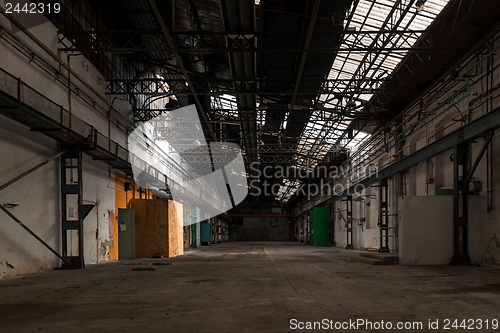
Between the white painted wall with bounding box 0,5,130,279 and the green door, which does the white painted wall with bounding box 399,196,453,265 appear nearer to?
the white painted wall with bounding box 0,5,130,279

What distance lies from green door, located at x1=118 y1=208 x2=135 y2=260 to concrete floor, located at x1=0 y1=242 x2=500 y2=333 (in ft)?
27.6

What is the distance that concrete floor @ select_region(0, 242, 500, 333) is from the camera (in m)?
5.52

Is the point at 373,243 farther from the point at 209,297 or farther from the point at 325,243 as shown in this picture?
the point at 209,297

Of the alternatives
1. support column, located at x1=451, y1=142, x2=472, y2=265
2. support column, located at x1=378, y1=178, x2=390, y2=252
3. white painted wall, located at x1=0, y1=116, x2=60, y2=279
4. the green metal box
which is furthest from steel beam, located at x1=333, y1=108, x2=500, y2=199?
the green metal box

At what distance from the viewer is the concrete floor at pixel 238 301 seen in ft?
18.1

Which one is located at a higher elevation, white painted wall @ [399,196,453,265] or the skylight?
the skylight

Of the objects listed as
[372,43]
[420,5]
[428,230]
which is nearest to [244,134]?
[372,43]

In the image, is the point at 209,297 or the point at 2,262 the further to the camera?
the point at 2,262

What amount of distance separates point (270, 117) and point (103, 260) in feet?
36.1

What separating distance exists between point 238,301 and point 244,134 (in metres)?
19.5

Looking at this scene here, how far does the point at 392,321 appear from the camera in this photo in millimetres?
5422

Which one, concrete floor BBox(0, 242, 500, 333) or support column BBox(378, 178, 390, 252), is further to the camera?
support column BBox(378, 178, 390, 252)

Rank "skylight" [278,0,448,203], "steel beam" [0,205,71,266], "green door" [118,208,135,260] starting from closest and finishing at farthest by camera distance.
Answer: "steel beam" [0,205,71,266]
"skylight" [278,0,448,203]
"green door" [118,208,135,260]

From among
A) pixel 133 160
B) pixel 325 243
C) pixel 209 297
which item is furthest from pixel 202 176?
pixel 209 297
